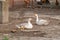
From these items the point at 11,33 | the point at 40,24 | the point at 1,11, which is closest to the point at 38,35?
the point at 11,33

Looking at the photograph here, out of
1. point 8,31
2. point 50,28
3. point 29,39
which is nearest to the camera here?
point 29,39

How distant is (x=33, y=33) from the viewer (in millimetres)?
8953

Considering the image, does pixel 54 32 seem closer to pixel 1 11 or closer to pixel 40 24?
pixel 40 24

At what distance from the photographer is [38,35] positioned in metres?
8.64

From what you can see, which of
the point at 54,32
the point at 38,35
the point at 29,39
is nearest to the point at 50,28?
the point at 54,32

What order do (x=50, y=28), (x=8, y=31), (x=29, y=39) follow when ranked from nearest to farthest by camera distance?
(x=29, y=39), (x=8, y=31), (x=50, y=28)

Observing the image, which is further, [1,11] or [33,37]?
[1,11]

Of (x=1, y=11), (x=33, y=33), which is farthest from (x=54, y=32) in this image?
(x=1, y=11)

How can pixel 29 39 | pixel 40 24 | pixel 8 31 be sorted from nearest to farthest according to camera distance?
pixel 29 39 < pixel 8 31 < pixel 40 24

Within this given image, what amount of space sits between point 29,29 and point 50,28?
0.87m

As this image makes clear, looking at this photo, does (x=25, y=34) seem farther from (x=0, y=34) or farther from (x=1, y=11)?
(x=1, y=11)

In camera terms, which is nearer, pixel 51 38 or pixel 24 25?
pixel 51 38

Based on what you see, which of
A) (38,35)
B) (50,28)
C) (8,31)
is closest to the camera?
(38,35)

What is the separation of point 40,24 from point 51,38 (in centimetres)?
269
